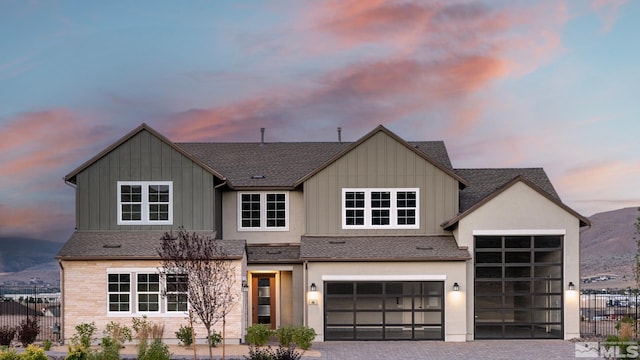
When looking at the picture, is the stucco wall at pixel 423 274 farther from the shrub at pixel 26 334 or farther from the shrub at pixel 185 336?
the shrub at pixel 26 334

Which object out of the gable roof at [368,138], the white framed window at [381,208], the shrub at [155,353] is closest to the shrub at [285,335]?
the shrub at [155,353]

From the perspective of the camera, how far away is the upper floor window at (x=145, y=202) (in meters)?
29.0

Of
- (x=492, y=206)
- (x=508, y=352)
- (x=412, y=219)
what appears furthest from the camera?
(x=412, y=219)

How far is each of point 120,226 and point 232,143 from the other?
321 inches

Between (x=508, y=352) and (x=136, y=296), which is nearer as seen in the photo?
(x=508, y=352)

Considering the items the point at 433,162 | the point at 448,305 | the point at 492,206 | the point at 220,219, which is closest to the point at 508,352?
the point at 448,305

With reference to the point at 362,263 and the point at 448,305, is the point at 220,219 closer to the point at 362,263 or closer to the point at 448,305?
the point at 362,263

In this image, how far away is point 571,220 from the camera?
28.5 metres

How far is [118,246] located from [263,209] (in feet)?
21.8

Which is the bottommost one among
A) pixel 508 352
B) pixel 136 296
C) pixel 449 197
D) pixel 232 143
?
pixel 508 352

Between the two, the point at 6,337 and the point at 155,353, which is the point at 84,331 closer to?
the point at 6,337

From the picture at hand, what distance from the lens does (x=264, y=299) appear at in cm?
3073

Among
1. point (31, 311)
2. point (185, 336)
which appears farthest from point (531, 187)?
point (31, 311)

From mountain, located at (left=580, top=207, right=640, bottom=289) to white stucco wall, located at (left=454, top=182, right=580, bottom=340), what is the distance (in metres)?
49.5
